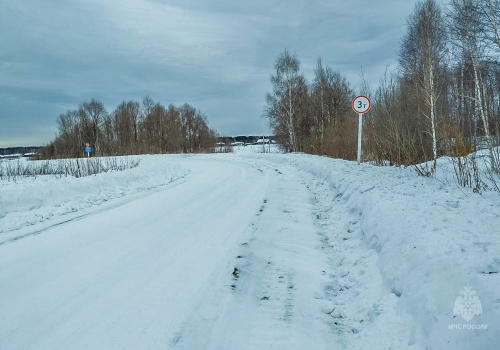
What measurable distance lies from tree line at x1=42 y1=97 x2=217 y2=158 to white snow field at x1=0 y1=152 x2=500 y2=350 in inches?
2297

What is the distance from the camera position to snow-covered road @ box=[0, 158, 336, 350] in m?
2.36

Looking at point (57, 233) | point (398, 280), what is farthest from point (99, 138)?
point (398, 280)

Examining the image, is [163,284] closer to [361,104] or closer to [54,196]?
[54,196]

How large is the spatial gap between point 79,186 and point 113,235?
5118 mm

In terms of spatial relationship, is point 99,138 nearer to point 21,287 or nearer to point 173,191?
point 173,191

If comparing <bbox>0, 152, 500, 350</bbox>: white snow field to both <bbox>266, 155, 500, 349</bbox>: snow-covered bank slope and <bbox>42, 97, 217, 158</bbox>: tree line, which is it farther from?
<bbox>42, 97, 217, 158</bbox>: tree line

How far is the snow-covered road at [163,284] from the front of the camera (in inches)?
93.0

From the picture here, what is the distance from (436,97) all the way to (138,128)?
6898 cm

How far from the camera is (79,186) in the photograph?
9016 mm

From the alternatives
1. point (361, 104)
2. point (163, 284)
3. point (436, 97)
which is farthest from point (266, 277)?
point (436, 97)

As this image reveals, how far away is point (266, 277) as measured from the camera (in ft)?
10.8

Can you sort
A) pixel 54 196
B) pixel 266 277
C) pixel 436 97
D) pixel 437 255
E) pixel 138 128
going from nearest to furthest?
pixel 437 255, pixel 266 277, pixel 54 196, pixel 436 97, pixel 138 128

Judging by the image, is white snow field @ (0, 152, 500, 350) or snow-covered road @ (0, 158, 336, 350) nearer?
white snow field @ (0, 152, 500, 350)

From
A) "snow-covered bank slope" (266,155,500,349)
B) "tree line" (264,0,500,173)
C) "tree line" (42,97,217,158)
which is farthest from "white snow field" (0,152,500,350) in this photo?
"tree line" (42,97,217,158)
